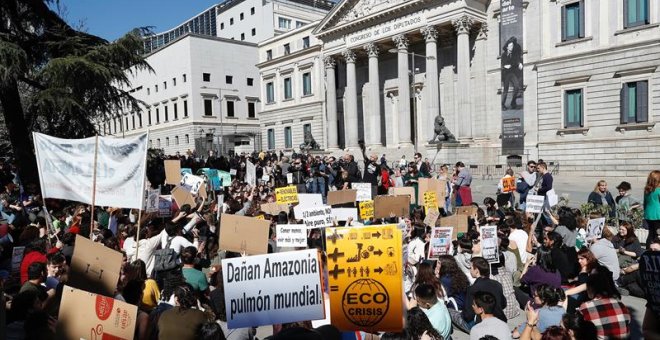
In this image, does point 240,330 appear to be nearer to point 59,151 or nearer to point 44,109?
point 59,151

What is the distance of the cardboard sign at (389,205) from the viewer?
33.0ft

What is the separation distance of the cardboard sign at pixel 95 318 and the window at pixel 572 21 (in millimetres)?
29554

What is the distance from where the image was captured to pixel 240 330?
4.56m

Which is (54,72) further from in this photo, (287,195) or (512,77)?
(512,77)

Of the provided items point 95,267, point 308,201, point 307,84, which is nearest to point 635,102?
point 308,201

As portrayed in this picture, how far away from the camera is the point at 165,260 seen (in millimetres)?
6793

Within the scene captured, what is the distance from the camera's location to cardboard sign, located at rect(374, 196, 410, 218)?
10.1 m

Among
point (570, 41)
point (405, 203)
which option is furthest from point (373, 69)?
point (405, 203)

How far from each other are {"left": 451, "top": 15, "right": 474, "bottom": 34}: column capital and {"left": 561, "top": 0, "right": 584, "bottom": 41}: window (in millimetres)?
5835

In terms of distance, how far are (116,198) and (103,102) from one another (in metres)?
8.65

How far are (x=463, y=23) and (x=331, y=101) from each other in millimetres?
14682

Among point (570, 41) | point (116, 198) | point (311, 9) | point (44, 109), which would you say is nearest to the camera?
point (116, 198)

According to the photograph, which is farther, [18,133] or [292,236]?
[18,133]

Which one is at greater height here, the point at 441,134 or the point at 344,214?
the point at 441,134
